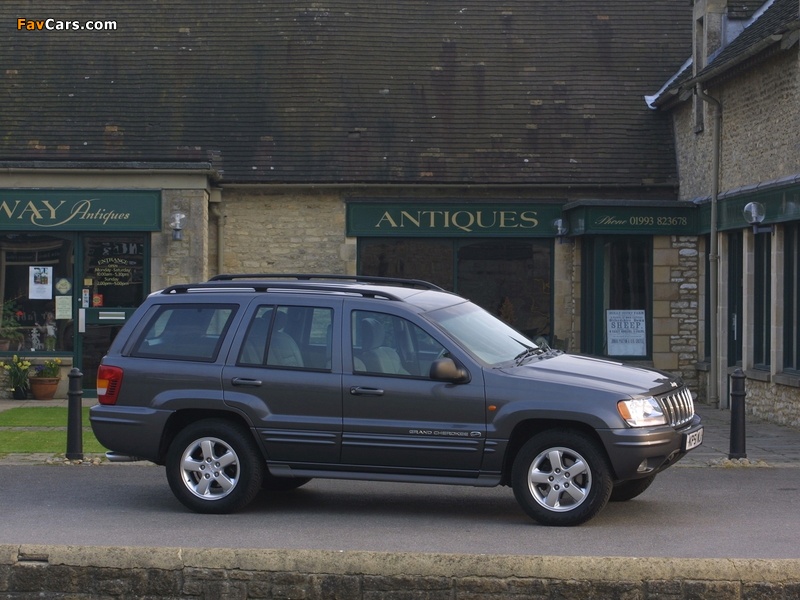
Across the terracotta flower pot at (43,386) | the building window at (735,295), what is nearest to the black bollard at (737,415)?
the building window at (735,295)

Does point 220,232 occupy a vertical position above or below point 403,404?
above

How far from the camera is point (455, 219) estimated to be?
20750 mm

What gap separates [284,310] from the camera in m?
9.34

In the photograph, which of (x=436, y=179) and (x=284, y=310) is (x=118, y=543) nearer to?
(x=284, y=310)

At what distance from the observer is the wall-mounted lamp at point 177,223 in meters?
18.6

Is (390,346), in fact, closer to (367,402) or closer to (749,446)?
(367,402)

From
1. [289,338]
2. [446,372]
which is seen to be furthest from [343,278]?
[446,372]

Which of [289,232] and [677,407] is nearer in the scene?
[677,407]

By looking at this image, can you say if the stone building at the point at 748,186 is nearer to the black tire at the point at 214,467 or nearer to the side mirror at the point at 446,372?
the side mirror at the point at 446,372

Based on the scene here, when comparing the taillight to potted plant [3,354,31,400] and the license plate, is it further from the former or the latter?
potted plant [3,354,31,400]

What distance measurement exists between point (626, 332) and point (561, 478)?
37.4ft

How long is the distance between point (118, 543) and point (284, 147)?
13.7 m

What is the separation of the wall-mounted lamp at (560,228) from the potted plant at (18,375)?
→ 9122mm

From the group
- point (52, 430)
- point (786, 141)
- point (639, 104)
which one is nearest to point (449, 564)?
point (52, 430)
